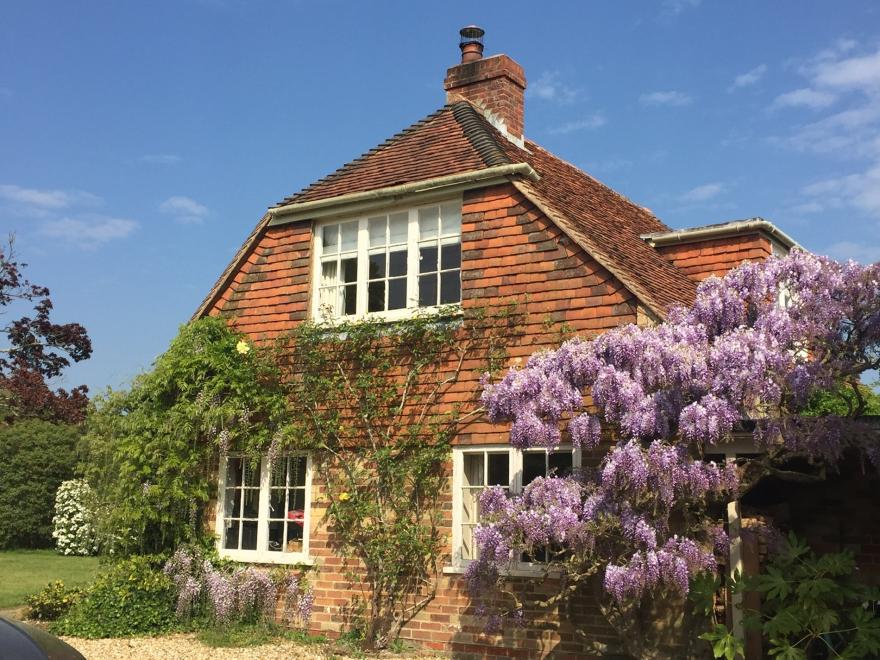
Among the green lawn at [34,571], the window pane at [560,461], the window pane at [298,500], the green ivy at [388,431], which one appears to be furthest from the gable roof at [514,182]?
the green lawn at [34,571]

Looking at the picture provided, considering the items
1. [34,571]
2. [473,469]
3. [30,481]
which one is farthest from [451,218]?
[30,481]

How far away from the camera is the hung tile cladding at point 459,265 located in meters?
11.3

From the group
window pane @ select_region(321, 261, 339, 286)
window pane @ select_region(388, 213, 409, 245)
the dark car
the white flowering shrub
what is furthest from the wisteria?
the white flowering shrub

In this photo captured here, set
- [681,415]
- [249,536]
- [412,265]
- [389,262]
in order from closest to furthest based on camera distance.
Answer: [681,415] → [412,265] → [389,262] → [249,536]

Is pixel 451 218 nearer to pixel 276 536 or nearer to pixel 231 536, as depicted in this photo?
pixel 276 536

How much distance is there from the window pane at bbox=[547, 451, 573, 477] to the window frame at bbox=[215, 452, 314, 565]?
142 inches

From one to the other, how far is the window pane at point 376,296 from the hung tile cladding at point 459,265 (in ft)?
0.07

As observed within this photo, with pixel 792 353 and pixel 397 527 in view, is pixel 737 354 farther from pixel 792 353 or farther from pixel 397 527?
pixel 397 527

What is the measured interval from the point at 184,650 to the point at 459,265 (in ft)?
19.5

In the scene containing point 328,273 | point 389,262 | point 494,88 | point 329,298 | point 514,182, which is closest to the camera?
point 514,182

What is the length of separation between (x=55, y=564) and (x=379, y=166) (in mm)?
13031

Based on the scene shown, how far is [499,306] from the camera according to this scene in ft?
38.9


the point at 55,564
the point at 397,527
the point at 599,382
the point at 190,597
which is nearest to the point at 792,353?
the point at 599,382

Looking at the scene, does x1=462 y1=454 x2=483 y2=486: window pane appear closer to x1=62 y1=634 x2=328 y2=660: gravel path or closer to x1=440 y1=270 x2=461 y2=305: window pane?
x1=440 y1=270 x2=461 y2=305: window pane
